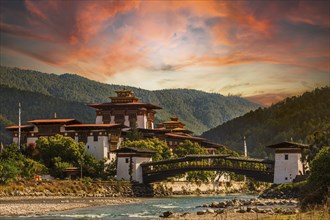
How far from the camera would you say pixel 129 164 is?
11125 centimetres

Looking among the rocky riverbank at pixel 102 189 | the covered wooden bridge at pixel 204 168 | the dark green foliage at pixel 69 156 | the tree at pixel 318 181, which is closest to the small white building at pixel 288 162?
the covered wooden bridge at pixel 204 168

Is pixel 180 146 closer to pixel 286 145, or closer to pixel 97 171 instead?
pixel 97 171

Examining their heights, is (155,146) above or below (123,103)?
below

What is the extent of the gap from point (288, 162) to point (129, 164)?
26976 mm

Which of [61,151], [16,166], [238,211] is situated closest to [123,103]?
[61,151]

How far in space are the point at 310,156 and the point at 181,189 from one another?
3258 cm

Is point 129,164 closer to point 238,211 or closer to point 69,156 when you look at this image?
point 69,156

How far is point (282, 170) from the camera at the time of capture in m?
100

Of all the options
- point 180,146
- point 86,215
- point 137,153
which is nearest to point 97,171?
point 137,153

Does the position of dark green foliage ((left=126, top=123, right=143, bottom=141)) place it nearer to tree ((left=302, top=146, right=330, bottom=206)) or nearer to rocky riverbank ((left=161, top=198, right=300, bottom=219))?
rocky riverbank ((left=161, top=198, right=300, bottom=219))

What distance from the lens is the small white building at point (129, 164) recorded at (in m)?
111

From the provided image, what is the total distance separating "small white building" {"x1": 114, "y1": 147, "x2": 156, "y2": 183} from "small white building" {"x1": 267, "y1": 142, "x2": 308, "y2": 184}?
Result: 23.6 metres

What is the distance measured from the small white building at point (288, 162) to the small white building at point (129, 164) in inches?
931

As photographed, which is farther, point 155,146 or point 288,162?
point 155,146
